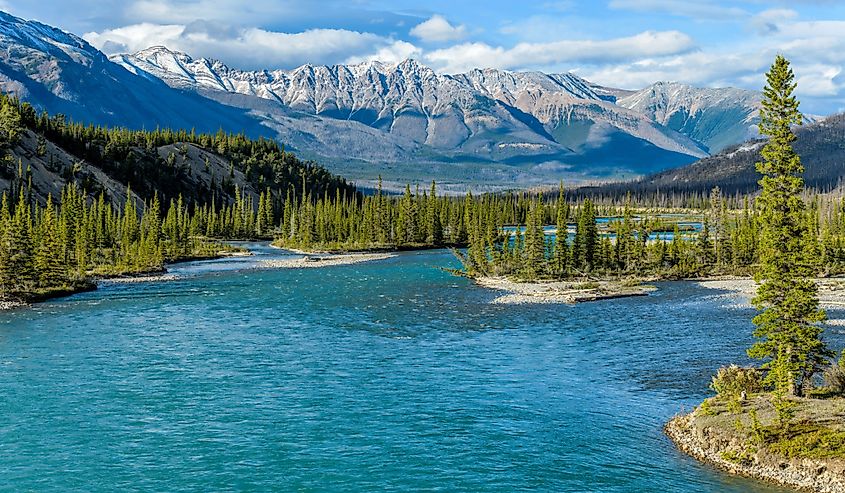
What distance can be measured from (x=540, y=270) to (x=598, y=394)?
7733 centimetres

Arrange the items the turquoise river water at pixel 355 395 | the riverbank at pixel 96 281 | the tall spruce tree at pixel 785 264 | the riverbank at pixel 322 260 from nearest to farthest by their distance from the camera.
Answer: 1. the turquoise river water at pixel 355 395
2. the tall spruce tree at pixel 785 264
3. the riverbank at pixel 96 281
4. the riverbank at pixel 322 260

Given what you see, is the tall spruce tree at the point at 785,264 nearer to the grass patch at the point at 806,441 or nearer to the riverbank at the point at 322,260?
the grass patch at the point at 806,441

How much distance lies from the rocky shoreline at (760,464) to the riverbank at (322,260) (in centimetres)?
11093

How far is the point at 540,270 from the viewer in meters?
130

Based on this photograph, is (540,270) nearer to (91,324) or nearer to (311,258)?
(311,258)

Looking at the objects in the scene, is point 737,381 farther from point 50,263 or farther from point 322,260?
point 322,260

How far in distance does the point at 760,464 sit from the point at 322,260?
423 feet

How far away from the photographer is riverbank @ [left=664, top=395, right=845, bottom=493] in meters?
36.2

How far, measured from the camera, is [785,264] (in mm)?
46844

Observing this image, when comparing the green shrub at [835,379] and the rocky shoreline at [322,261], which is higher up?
the rocky shoreline at [322,261]

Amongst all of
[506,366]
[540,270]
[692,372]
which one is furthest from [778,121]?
[540,270]

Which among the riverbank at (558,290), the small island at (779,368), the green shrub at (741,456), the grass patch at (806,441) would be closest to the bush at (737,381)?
the small island at (779,368)

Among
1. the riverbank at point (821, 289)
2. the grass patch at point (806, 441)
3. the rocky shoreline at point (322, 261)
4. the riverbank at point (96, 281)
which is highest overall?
the rocky shoreline at point (322, 261)

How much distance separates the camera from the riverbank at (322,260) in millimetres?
148875
